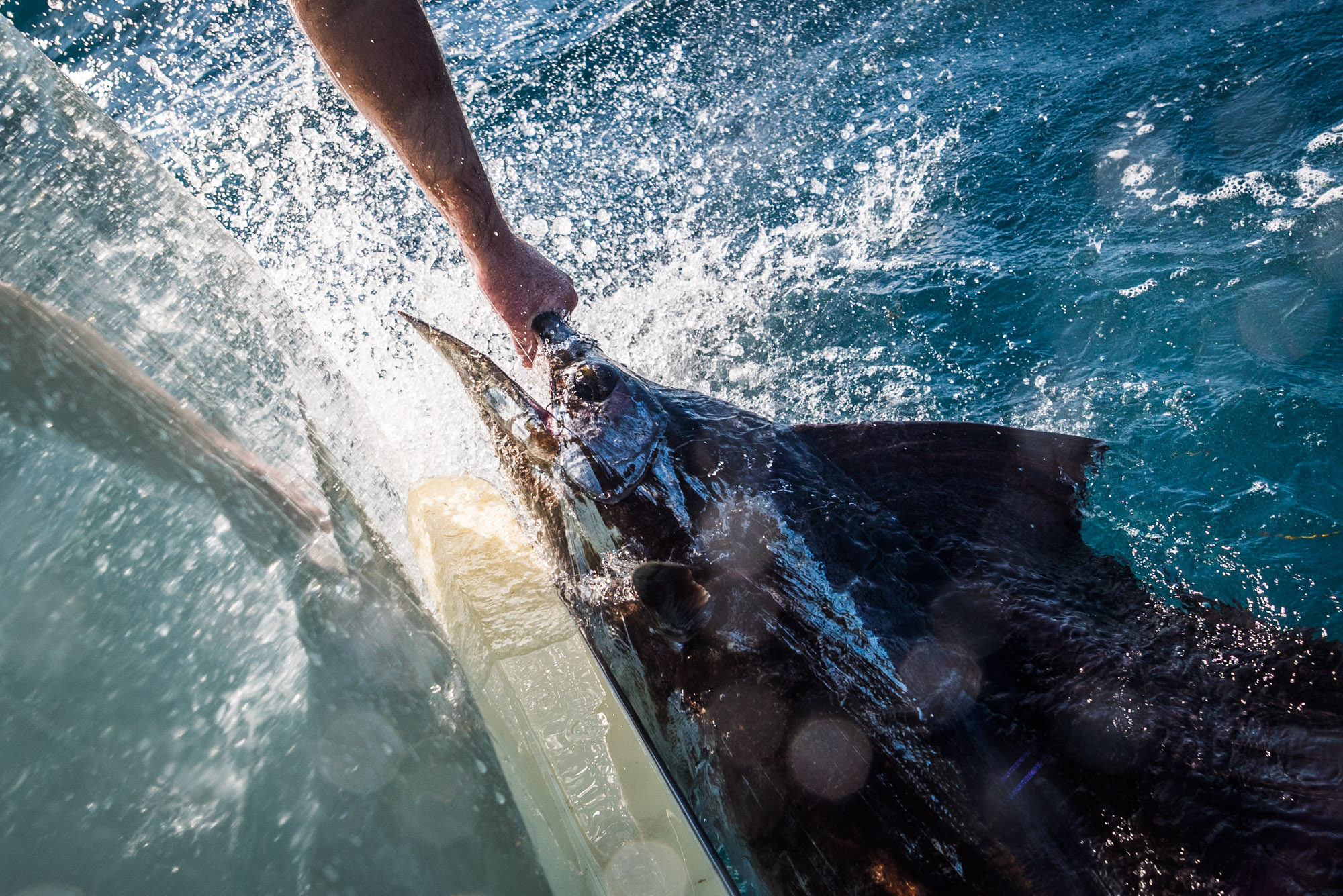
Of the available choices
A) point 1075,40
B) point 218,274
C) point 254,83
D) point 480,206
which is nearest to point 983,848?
point 480,206

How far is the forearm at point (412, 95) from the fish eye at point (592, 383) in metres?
0.96

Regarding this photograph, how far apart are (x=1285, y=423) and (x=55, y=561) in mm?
4016

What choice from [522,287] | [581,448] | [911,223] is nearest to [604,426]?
[581,448]

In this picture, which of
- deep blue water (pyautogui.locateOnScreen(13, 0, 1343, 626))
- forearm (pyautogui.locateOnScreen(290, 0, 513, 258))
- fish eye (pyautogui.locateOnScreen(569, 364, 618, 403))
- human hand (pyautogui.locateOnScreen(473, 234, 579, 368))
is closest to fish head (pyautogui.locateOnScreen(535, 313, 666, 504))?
fish eye (pyautogui.locateOnScreen(569, 364, 618, 403))

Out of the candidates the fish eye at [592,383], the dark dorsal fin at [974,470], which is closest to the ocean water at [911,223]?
the dark dorsal fin at [974,470]

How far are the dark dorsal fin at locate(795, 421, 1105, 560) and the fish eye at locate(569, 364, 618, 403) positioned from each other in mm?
646

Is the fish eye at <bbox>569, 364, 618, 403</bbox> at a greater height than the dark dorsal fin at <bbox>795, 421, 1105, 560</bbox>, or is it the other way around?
the fish eye at <bbox>569, 364, 618, 403</bbox>

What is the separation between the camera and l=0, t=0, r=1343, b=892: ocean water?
2.91m

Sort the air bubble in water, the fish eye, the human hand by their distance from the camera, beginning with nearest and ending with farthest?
the air bubble in water
the fish eye
the human hand

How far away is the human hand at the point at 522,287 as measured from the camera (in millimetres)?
2756

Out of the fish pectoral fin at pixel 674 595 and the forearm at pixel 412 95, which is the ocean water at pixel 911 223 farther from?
the forearm at pixel 412 95

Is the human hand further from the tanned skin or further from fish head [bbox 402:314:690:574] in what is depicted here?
fish head [bbox 402:314:690:574]

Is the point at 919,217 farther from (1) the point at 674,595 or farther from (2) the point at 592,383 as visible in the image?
(1) the point at 674,595

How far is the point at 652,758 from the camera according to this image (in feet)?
6.84
